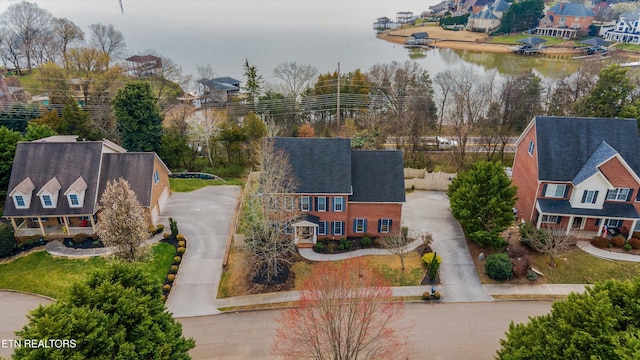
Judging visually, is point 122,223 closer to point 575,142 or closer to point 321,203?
point 321,203

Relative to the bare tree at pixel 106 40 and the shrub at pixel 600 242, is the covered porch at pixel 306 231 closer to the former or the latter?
the shrub at pixel 600 242

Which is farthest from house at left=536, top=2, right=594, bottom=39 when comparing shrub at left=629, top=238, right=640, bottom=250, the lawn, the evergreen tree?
the lawn

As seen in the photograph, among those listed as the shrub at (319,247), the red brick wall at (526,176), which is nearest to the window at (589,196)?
the red brick wall at (526,176)

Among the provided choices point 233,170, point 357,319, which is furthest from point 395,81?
point 357,319

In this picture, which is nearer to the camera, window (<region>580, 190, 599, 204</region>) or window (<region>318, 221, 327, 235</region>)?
window (<region>580, 190, 599, 204</region>)

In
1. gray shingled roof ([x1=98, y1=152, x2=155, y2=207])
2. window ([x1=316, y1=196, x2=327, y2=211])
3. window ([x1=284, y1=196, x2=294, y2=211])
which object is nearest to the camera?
window ([x1=284, y1=196, x2=294, y2=211])

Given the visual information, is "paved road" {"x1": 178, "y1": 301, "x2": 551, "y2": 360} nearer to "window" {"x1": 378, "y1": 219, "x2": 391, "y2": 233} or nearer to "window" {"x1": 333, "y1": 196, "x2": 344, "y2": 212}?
"window" {"x1": 378, "y1": 219, "x2": 391, "y2": 233}

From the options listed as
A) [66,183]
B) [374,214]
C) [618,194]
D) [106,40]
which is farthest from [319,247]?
[106,40]

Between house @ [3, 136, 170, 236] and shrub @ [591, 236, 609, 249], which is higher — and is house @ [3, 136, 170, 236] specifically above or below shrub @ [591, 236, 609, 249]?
above

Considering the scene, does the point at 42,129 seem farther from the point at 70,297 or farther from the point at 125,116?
the point at 70,297
